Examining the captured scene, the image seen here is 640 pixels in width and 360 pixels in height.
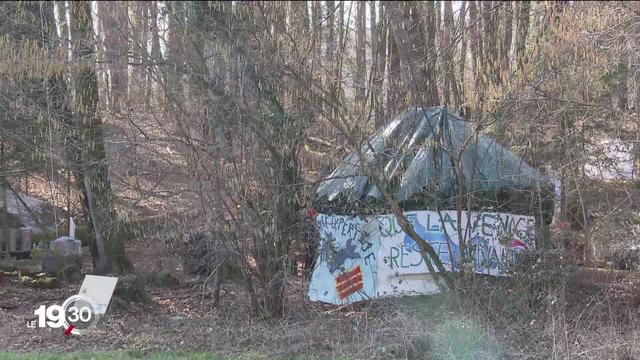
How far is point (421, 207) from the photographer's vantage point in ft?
27.5

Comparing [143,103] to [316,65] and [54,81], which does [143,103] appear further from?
[316,65]

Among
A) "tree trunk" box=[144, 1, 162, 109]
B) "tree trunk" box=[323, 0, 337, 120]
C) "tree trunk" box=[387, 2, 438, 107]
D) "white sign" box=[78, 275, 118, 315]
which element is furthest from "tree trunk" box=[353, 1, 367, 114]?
"white sign" box=[78, 275, 118, 315]

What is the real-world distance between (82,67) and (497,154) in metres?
5.31

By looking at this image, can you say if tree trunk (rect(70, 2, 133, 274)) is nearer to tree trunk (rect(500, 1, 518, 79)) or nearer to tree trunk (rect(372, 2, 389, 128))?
Result: tree trunk (rect(372, 2, 389, 128))

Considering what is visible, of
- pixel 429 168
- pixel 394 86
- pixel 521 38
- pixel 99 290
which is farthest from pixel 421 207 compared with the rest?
pixel 99 290

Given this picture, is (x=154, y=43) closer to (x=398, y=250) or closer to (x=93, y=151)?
(x=93, y=151)

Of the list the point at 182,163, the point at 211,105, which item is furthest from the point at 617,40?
the point at 182,163

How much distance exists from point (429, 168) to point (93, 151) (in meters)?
4.66

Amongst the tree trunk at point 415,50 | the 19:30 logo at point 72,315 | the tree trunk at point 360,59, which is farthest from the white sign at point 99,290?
the tree trunk at point 415,50

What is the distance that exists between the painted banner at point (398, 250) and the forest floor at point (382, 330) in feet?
0.78

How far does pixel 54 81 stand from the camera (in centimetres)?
905

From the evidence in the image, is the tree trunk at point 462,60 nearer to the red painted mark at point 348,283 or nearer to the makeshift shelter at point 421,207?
the makeshift shelter at point 421,207

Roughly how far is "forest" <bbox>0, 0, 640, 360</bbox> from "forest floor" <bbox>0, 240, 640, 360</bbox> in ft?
0.11

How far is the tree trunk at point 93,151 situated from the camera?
8344 millimetres
